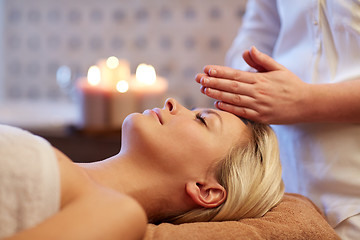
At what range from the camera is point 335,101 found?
1052mm

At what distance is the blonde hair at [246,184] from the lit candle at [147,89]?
0.88 metres

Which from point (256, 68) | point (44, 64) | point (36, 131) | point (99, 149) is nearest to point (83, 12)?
point (44, 64)

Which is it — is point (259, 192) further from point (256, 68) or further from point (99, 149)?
point (99, 149)

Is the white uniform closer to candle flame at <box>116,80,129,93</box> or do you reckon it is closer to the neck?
the neck

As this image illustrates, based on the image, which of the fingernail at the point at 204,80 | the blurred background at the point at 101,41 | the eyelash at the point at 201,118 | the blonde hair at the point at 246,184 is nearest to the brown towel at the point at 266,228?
the blonde hair at the point at 246,184

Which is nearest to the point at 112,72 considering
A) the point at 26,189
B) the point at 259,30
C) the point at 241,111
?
the point at 259,30

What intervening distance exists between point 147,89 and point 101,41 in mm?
966

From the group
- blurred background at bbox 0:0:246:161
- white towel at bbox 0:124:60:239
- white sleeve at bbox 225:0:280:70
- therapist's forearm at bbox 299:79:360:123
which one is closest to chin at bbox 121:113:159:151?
white towel at bbox 0:124:60:239

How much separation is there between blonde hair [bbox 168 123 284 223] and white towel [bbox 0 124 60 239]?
404mm

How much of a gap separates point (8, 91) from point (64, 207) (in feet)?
7.62

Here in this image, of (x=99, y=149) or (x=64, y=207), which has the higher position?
(x=64, y=207)

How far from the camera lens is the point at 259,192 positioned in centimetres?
105

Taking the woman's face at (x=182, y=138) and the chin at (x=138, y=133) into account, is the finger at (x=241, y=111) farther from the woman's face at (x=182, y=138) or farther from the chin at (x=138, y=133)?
the chin at (x=138, y=133)

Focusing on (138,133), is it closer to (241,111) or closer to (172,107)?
(172,107)
